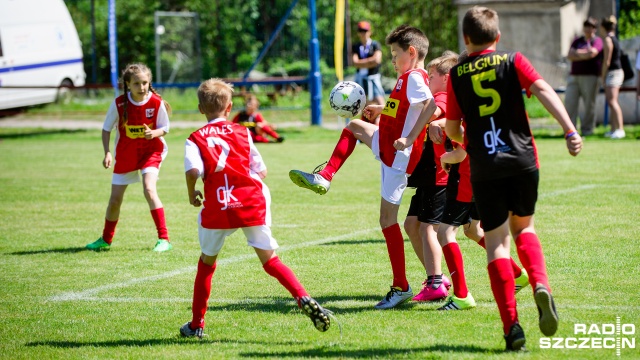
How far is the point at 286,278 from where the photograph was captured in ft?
18.0

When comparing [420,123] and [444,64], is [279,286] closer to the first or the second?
[420,123]

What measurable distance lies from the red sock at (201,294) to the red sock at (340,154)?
4.45ft

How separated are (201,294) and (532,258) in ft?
6.61

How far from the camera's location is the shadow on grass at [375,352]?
506 cm

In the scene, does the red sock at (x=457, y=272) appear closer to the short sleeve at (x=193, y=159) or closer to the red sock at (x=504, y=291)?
the red sock at (x=504, y=291)

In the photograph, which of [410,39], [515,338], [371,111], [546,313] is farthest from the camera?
[371,111]

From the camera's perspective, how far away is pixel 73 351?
17.9 feet

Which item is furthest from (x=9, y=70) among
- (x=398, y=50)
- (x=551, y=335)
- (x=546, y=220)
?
(x=551, y=335)

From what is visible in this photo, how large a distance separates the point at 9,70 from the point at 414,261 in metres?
19.8

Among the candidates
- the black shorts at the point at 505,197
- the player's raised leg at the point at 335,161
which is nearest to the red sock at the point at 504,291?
the black shorts at the point at 505,197

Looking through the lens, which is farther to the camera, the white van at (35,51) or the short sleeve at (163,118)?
the white van at (35,51)

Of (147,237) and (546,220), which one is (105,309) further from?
(546,220)

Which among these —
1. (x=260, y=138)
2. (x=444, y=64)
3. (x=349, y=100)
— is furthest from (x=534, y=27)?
(x=444, y=64)

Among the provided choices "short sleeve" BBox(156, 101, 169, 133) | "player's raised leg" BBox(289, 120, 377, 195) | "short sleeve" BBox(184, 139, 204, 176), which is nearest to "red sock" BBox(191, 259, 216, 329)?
"short sleeve" BBox(184, 139, 204, 176)
